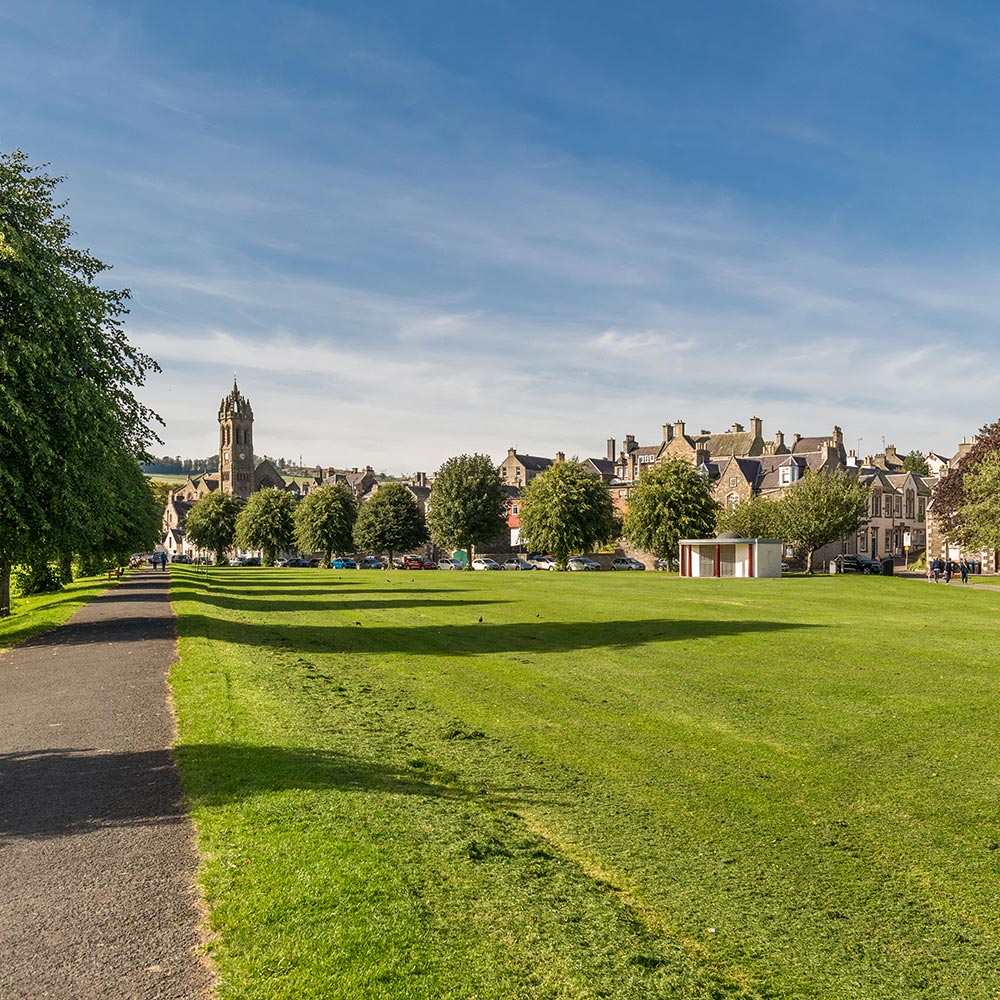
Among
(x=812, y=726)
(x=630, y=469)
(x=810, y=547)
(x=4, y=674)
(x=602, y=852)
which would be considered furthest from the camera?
(x=630, y=469)

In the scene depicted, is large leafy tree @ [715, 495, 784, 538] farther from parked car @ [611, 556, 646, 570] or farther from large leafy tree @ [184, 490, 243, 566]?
large leafy tree @ [184, 490, 243, 566]

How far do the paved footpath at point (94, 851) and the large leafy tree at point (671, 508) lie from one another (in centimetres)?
6358

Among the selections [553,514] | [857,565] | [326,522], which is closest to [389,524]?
[326,522]

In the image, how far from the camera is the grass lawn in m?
5.63

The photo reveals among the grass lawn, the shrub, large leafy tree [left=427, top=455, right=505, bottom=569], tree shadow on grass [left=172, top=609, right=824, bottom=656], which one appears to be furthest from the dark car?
the shrub

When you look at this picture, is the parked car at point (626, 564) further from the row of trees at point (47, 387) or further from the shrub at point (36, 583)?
the row of trees at point (47, 387)

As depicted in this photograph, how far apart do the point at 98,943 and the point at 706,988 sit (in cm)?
423

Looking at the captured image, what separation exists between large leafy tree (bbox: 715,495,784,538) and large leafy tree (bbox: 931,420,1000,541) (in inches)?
536

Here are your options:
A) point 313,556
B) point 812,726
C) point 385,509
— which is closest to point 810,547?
A: point 385,509

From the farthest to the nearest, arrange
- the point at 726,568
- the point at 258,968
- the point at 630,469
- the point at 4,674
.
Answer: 1. the point at 630,469
2. the point at 726,568
3. the point at 4,674
4. the point at 258,968

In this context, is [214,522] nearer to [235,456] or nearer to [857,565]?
[235,456]

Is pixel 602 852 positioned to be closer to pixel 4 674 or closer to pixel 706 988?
pixel 706 988

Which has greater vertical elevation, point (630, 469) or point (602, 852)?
point (630, 469)

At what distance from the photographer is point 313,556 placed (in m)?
134
